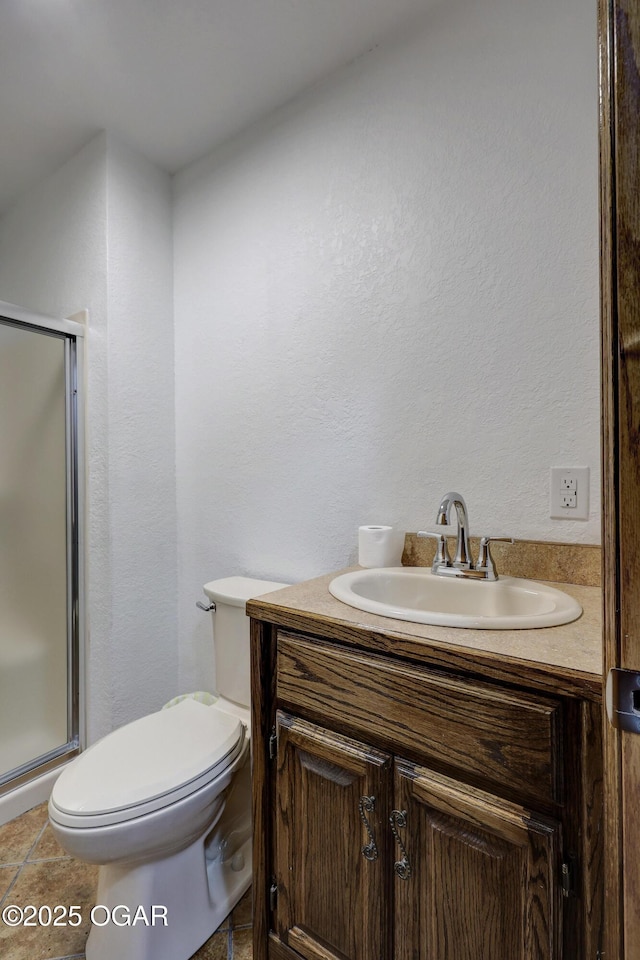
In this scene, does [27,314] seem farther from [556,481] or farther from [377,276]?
[556,481]

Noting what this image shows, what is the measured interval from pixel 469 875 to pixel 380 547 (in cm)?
68

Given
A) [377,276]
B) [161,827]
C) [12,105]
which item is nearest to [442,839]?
[161,827]

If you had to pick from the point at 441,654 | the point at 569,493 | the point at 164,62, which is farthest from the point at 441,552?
the point at 164,62

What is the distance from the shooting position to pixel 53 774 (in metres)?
1.68

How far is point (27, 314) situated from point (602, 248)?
1.81m

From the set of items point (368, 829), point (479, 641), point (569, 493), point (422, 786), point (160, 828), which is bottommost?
point (160, 828)

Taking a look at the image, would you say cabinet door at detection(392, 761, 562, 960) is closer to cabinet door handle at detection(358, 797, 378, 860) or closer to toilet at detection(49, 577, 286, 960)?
cabinet door handle at detection(358, 797, 378, 860)

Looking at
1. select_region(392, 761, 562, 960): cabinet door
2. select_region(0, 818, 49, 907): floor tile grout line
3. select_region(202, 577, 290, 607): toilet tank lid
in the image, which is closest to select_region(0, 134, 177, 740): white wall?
select_region(0, 818, 49, 907): floor tile grout line

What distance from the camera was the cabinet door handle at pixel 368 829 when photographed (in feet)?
2.66

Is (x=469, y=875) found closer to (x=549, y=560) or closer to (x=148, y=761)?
→ (x=549, y=560)

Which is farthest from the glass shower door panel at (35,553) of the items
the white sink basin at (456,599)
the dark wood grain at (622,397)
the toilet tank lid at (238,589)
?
the dark wood grain at (622,397)

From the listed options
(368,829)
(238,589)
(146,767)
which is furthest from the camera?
(238,589)

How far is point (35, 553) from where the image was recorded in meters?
1.77

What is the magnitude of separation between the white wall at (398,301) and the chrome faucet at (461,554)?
0.12m
